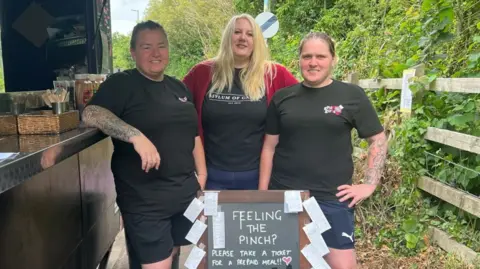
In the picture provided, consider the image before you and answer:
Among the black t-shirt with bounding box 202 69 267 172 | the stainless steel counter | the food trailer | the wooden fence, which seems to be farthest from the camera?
the wooden fence

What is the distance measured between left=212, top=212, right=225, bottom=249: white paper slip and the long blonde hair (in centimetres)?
80

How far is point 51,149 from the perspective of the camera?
179cm

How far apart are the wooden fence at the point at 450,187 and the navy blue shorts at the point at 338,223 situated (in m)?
1.42

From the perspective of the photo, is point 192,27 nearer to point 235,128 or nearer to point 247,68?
point 247,68

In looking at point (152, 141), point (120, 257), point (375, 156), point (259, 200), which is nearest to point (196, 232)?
point (259, 200)

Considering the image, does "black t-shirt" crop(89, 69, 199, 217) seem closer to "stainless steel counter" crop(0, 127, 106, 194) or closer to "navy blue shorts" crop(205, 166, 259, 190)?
"stainless steel counter" crop(0, 127, 106, 194)

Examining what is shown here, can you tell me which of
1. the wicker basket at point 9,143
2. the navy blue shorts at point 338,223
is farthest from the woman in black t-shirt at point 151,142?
the navy blue shorts at point 338,223

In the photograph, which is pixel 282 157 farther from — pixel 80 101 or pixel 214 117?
pixel 80 101

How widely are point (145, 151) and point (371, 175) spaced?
4.37ft

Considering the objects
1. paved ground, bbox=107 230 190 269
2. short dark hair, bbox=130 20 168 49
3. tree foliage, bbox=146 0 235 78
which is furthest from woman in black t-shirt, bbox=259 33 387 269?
tree foliage, bbox=146 0 235 78

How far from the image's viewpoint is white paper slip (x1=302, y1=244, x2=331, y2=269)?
2.43 metres

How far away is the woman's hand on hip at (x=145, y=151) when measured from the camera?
2.13 meters

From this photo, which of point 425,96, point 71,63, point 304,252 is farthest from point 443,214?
point 71,63

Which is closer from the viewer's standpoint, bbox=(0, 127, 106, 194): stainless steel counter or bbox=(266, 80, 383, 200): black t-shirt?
bbox=(0, 127, 106, 194): stainless steel counter
